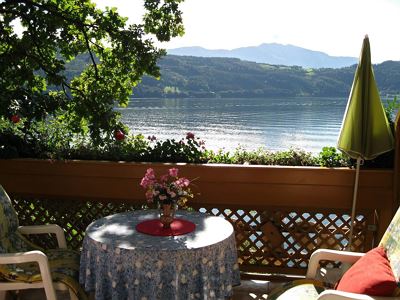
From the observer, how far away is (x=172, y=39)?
482 centimetres

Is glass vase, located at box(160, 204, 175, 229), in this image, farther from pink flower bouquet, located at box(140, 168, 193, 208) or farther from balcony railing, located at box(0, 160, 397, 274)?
balcony railing, located at box(0, 160, 397, 274)

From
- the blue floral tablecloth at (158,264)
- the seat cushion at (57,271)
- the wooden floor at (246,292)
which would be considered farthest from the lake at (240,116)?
the blue floral tablecloth at (158,264)

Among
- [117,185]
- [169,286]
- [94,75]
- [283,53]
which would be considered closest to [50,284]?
[169,286]

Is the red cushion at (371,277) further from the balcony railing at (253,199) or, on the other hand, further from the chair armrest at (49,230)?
the chair armrest at (49,230)

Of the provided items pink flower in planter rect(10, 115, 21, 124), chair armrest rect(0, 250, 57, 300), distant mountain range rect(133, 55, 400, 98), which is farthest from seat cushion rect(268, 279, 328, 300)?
distant mountain range rect(133, 55, 400, 98)

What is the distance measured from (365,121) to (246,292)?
153 cm

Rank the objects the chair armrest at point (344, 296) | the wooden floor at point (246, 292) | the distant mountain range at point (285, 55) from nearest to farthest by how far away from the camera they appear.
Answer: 1. the chair armrest at point (344, 296)
2. the wooden floor at point (246, 292)
3. the distant mountain range at point (285, 55)

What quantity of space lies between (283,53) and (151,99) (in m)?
109

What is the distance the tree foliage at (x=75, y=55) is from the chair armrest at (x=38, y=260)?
161cm

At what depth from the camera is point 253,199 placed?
330 cm

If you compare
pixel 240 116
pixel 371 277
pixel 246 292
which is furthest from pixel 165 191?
pixel 240 116

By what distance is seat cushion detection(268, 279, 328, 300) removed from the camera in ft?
6.98

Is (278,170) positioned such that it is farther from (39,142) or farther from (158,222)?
(39,142)

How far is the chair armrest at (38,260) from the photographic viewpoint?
7.54 feet
